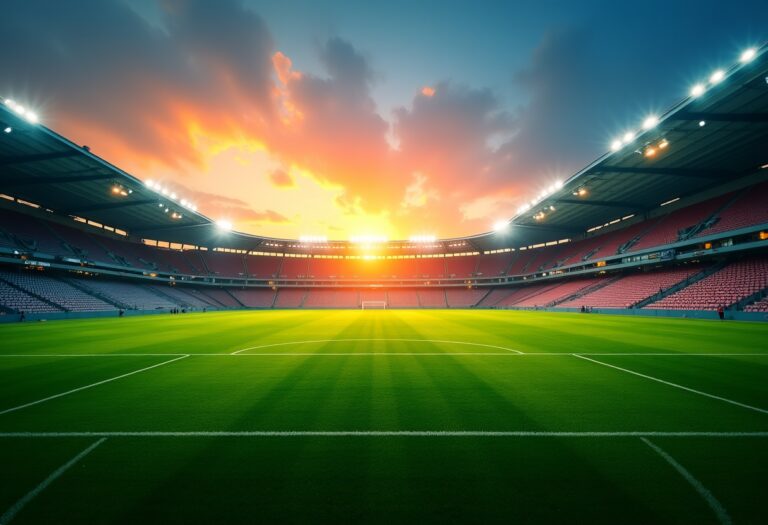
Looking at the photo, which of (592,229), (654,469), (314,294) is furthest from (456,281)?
(654,469)

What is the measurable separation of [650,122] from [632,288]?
71.9ft

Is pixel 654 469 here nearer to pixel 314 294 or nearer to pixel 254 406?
pixel 254 406

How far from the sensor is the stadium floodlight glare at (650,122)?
22.2 metres

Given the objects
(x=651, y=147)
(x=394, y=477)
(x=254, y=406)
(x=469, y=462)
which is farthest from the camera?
(x=651, y=147)

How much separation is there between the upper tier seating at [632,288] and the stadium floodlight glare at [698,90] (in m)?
21.1

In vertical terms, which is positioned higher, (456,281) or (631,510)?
(456,281)

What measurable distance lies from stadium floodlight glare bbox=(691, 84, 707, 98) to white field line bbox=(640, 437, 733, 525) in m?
25.0

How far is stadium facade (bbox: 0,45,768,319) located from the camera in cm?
2500

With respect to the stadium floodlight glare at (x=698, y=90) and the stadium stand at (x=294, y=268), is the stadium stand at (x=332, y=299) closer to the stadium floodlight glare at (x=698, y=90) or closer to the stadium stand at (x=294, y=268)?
the stadium stand at (x=294, y=268)

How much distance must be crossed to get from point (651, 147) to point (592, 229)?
3329 cm

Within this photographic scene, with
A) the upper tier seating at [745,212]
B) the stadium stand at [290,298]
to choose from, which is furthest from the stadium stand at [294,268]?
the upper tier seating at [745,212]

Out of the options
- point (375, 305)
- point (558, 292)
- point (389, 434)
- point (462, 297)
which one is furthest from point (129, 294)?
point (558, 292)

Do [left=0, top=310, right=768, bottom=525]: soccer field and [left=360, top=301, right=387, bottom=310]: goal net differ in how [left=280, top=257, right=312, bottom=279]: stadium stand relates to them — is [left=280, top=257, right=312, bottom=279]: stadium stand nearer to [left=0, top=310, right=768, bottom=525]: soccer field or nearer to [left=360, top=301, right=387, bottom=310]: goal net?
[left=360, top=301, right=387, bottom=310]: goal net

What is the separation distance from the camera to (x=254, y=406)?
17.9ft
